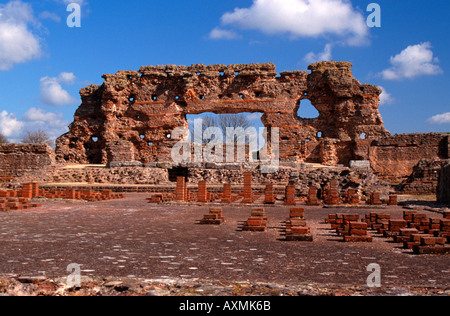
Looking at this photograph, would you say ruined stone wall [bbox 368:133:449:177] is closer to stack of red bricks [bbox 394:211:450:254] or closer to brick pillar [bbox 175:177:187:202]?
brick pillar [bbox 175:177:187:202]

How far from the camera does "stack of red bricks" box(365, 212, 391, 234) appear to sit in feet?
24.8

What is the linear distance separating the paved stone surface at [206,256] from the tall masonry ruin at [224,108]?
23.0 meters

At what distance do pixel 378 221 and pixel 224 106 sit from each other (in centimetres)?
2473

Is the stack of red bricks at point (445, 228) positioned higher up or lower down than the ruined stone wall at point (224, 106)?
lower down

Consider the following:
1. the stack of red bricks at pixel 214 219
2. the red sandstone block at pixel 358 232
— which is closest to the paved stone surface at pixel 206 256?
the red sandstone block at pixel 358 232

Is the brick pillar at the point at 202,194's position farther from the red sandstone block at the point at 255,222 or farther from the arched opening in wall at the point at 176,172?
the arched opening in wall at the point at 176,172

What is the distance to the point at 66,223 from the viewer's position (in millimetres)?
8375

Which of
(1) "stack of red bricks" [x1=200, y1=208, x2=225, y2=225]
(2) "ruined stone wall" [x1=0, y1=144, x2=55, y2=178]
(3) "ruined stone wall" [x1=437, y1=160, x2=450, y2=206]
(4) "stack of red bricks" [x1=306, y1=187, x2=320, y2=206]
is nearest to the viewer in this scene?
(1) "stack of red bricks" [x1=200, y1=208, x2=225, y2=225]

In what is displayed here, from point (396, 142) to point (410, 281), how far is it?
24648 millimetres

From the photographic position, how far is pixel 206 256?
16.7 feet

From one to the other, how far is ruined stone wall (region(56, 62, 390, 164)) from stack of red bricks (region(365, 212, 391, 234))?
2104 cm

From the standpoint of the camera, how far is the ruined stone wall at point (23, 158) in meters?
24.8

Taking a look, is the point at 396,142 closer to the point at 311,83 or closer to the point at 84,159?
the point at 311,83

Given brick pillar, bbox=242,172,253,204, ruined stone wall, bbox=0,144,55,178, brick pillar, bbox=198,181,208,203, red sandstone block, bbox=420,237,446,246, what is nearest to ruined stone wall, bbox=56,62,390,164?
ruined stone wall, bbox=0,144,55,178
